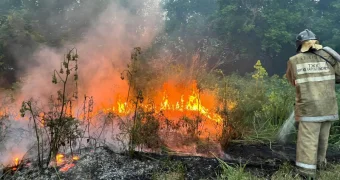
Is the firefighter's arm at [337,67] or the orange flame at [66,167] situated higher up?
the firefighter's arm at [337,67]

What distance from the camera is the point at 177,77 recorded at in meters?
8.59

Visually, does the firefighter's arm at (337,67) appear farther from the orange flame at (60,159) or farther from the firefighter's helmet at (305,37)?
the orange flame at (60,159)

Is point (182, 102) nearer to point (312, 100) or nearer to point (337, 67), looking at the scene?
point (312, 100)

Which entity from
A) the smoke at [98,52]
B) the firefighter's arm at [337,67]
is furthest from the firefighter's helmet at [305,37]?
the smoke at [98,52]

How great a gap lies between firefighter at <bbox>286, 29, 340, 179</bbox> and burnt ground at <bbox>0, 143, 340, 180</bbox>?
0.48 m

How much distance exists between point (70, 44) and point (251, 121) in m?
7.85

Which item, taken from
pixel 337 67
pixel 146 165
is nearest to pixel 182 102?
pixel 146 165

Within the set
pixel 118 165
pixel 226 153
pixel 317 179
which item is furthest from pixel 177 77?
pixel 317 179

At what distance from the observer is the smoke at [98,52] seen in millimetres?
8594

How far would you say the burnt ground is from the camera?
13.2ft

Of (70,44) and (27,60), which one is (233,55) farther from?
(27,60)

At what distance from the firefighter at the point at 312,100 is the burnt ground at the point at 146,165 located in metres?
0.48

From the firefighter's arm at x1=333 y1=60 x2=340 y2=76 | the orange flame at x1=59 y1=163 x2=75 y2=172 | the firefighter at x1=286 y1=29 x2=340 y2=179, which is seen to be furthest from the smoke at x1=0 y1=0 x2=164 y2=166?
the firefighter's arm at x1=333 y1=60 x2=340 y2=76

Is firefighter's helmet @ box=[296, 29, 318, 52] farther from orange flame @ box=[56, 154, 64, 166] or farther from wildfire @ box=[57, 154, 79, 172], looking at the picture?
orange flame @ box=[56, 154, 64, 166]
